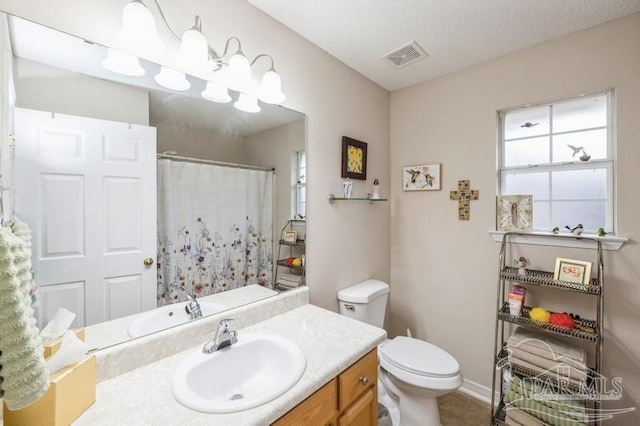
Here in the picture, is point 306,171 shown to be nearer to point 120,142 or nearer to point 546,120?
point 120,142

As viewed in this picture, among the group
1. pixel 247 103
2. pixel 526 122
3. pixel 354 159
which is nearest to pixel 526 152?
pixel 526 122

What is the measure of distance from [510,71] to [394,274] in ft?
5.62

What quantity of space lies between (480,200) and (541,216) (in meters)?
0.37

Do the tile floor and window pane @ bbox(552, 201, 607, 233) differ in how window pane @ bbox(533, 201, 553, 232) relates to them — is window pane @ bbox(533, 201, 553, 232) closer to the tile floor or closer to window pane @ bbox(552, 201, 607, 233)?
window pane @ bbox(552, 201, 607, 233)

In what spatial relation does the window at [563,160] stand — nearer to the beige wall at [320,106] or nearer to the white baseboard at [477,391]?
the beige wall at [320,106]

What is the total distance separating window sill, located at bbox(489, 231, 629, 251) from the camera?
4.88ft

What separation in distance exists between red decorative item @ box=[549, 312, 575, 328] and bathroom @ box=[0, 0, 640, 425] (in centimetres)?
24

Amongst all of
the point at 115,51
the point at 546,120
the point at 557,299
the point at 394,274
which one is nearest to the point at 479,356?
the point at 557,299

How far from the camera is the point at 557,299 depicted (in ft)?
5.49

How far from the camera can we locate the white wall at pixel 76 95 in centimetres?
→ 83

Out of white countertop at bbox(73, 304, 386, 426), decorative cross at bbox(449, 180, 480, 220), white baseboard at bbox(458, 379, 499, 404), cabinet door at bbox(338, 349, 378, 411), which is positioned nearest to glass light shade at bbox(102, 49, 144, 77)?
white countertop at bbox(73, 304, 386, 426)

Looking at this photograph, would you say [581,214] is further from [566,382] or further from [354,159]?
[354,159]

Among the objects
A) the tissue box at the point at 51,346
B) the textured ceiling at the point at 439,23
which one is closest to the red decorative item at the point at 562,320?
the textured ceiling at the point at 439,23

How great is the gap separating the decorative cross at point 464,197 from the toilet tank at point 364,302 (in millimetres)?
797
